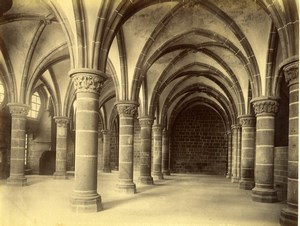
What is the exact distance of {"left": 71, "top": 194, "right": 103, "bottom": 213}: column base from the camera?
22.5 ft

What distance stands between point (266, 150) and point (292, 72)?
3.89 m

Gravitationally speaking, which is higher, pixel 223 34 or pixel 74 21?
pixel 223 34

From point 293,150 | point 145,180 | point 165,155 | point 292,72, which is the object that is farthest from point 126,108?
point 165,155

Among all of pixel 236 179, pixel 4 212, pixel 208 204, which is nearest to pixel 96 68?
pixel 4 212

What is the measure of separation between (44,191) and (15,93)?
3.56 m

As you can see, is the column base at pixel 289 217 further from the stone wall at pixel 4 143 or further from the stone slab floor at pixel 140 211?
the stone wall at pixel 4 143

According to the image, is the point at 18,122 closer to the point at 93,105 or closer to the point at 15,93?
the point at 15,93

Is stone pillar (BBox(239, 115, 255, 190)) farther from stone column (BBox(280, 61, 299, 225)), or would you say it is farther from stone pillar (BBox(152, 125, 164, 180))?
stone column (BBox(280, 61, 299, 225))

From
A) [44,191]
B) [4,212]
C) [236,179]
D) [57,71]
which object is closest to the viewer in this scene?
[4,212]

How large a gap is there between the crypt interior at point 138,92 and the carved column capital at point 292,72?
28mm

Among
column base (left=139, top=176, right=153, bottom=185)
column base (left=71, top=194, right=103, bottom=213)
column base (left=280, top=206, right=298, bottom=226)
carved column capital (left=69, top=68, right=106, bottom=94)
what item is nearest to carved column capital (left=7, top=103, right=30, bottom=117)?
column base (left=139, top=176, right=153, bottom=185)

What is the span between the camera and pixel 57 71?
14.5 metres

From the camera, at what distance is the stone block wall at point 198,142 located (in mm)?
23391

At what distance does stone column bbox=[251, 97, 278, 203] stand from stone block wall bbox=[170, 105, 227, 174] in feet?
45.4
